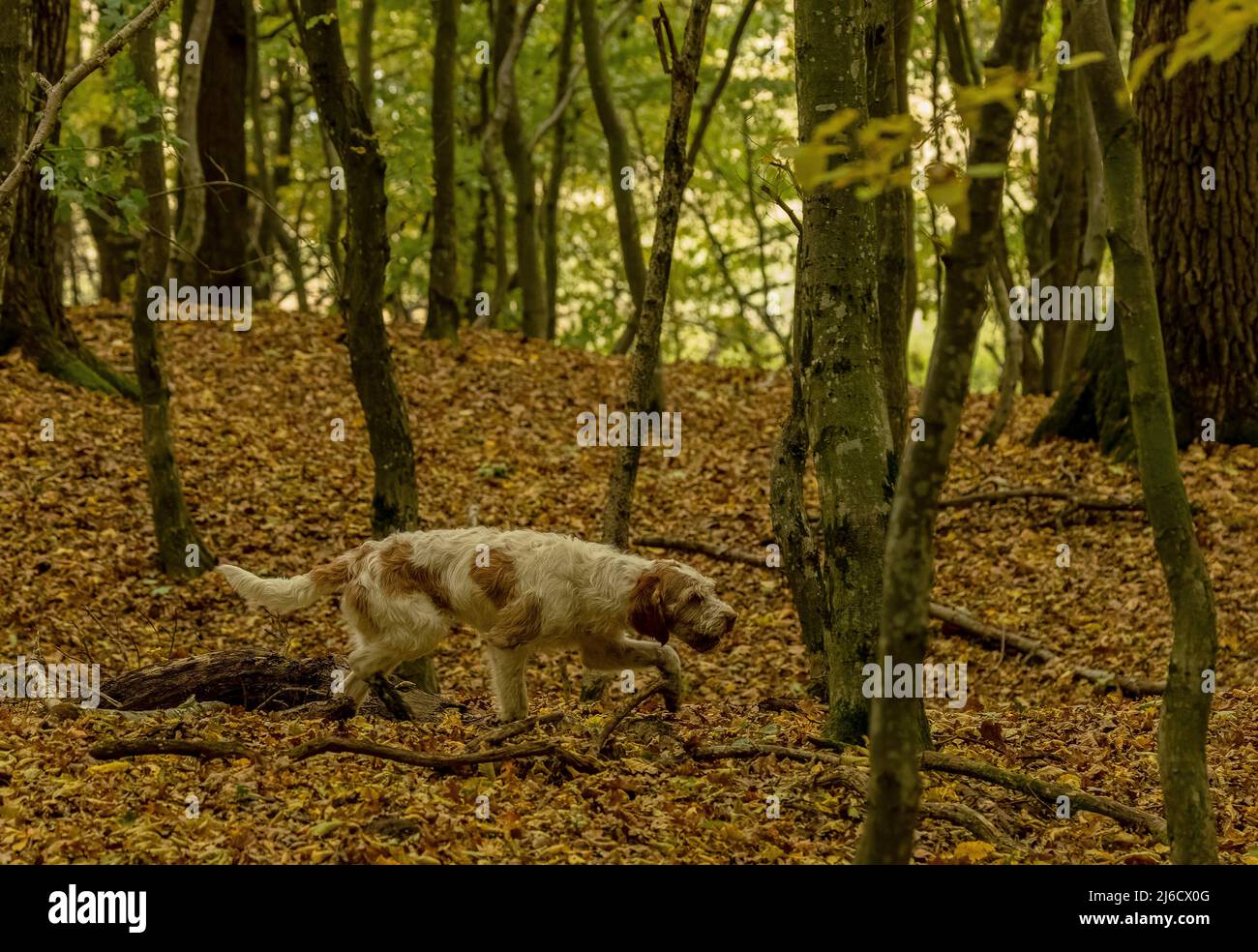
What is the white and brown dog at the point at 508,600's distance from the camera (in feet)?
26.5

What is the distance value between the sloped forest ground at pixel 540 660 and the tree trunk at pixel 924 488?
1.69 meters

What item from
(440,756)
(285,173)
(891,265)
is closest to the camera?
(440,756)

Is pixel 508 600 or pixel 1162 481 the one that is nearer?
pixel 1162 481

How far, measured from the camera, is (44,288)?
15.2 meters

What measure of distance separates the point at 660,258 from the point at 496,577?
3305mm

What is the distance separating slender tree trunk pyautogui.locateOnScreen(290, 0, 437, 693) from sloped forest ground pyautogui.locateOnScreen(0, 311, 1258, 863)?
1.36 metres

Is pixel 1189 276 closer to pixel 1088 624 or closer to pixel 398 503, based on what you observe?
pixel 1088 624

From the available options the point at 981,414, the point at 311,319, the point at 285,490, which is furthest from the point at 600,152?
the point at 285,490

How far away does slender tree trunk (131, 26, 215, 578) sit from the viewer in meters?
11.4

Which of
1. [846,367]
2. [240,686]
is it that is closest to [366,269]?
[240,686]

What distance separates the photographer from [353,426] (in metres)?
16.3

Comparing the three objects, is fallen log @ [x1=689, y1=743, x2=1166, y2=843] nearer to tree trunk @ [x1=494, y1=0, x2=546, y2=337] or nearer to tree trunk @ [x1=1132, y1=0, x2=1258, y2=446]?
tree trunk @ [x1=1132, y1=0, x2=1258, y2=446]

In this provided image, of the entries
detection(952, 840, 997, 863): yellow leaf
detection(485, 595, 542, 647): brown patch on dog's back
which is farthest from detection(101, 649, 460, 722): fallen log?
detection(952, 840, 997, 863): yellow leaf

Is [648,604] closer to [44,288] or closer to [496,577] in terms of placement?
[496,577]
